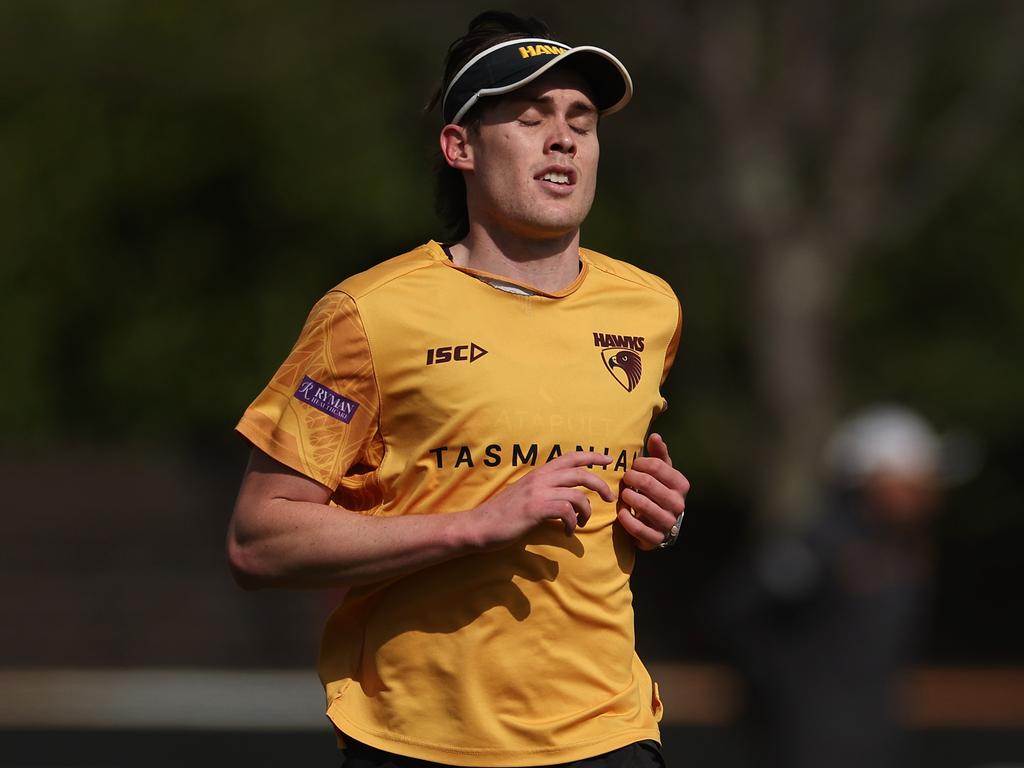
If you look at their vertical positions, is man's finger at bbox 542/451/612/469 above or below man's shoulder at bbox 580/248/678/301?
below

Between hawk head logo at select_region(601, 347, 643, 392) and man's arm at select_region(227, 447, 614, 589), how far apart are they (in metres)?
0.21

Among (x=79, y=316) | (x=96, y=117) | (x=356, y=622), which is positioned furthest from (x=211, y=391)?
(x=356, y=622)

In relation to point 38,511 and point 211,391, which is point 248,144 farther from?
point 38,511

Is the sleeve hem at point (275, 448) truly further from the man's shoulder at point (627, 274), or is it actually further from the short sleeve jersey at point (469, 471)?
the man's shoulder at point (627, 274)

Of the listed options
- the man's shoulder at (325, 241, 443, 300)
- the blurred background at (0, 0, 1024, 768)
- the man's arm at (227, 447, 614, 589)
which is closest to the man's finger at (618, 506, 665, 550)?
the man's arm at (227, 447, 614, 589)

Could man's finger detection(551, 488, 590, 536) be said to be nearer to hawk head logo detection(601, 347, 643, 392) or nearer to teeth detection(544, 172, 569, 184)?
hawk head logo detection(601, 347, 643, 392)

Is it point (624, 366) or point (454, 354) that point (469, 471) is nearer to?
point (454, 354)

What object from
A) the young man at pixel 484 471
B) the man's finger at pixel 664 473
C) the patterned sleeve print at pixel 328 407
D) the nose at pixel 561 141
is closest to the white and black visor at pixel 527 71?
the young man at pixel 484 471

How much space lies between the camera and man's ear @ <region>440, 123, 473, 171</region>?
3.45m

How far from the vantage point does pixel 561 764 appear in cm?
322

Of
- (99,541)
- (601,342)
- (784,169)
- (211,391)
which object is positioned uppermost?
(784,169)

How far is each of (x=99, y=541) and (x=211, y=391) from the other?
3.27 meters

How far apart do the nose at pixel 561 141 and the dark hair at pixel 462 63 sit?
0.58 feet

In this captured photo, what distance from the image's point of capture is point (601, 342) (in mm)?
3375
